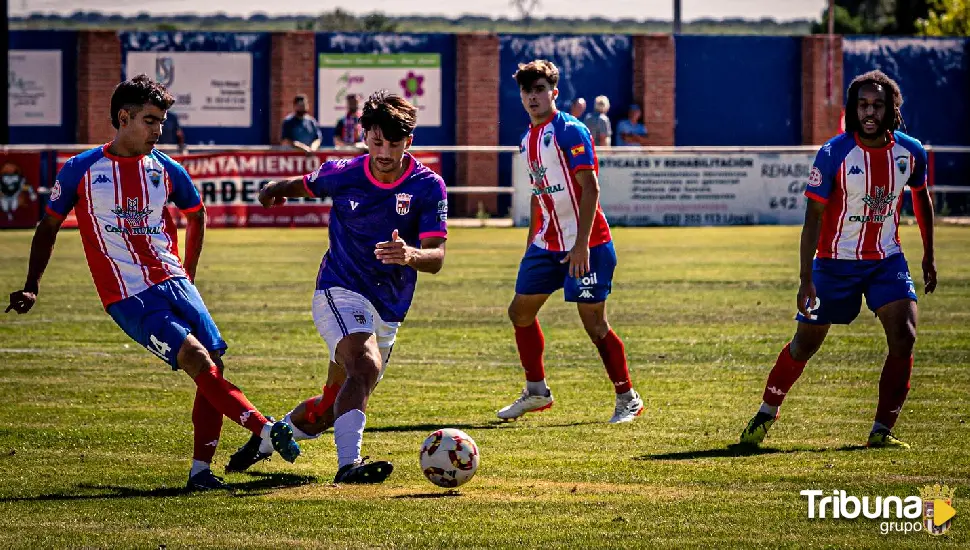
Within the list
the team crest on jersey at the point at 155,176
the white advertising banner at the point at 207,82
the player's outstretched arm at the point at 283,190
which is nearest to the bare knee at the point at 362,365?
the player's outstretched arm at the point at 283,190

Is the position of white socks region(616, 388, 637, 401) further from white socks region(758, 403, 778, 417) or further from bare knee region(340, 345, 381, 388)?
bare knee region(340, 345, 381, 388)

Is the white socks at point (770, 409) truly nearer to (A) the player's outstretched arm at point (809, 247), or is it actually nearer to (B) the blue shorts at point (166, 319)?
(A) the player's outstretched arm at point (809, 247)

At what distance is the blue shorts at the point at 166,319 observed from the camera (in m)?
7.52

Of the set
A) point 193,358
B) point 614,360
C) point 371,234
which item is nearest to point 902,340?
point 614,360

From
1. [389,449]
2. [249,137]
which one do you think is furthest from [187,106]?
[389,449]

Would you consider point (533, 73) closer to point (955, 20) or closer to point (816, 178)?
point (816, 178)

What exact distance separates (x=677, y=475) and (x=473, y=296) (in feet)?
31.8

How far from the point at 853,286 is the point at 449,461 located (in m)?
2.62

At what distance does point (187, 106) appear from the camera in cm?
3988

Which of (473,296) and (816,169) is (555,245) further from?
(473,296)

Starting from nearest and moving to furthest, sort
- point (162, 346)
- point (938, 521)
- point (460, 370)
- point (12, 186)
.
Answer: point (938, 521), point (162, 346), point (460, 370), point (12, 186)

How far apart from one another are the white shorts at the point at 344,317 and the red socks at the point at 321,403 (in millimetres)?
354

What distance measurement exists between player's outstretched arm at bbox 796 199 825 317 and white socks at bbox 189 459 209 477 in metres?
3.18

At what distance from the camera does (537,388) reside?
1005 centimetres
